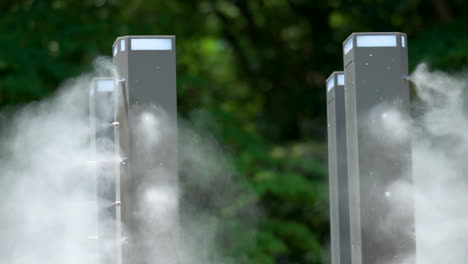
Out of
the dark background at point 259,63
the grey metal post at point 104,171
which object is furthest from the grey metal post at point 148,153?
the dark background at point 259,63

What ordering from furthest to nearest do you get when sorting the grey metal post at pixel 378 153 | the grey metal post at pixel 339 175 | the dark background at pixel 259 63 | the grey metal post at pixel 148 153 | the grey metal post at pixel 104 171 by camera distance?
1. the dark background at pixel 259 63
2. the grey metal post at pixel 104 171
3. the grey metal post at pixel 339 175
4. the grey metal post at pixel 148 153
5. the grey metal post at pixel 378 153

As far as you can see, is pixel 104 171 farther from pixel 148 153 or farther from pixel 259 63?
pixel 259 63

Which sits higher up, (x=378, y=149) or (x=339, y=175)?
(x=378, y=149)

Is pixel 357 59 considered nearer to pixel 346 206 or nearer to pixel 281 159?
pixel 346 206

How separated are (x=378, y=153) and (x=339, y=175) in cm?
149

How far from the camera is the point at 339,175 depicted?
6.54m

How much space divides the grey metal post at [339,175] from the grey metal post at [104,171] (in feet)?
6.13

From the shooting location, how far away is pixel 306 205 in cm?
1388

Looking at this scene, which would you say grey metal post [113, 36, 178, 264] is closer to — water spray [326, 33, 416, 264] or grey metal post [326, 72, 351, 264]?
water spray [326, 33, 416, 264]

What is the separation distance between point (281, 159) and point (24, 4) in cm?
492

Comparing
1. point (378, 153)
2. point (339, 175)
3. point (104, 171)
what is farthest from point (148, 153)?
point (104, 171)

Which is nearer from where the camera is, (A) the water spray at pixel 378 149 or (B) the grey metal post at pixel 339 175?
(A) the water spray at pixel 378 149

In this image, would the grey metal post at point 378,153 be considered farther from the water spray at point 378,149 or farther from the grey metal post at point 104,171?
the grey metal post at point 104,171

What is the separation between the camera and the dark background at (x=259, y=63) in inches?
498
